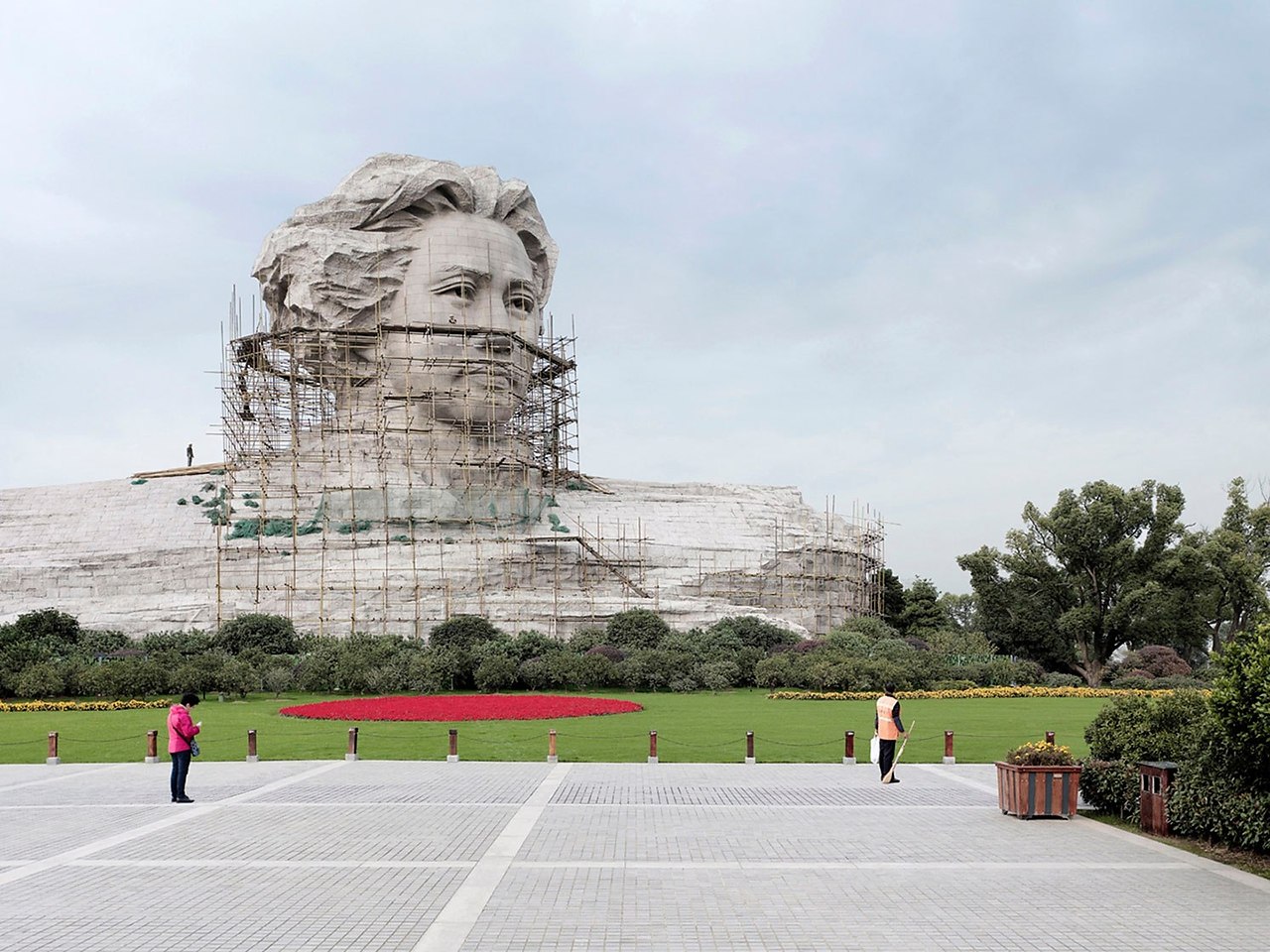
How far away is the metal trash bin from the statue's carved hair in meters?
38.8

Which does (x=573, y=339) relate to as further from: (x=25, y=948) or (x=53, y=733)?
(x=25, y=948)

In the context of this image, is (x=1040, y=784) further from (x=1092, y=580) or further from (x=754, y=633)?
(x=1092, y=580)

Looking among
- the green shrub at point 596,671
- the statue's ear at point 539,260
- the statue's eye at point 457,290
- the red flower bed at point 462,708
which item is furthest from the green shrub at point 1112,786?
the statue's ear at point 539,260

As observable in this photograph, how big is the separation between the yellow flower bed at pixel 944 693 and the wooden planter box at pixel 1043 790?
1503 centimetres

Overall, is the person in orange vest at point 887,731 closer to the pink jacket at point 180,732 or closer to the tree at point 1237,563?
the pink jacket at point 180,732

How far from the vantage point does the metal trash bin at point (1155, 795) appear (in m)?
10.3

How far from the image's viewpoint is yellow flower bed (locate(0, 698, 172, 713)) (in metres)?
24.6

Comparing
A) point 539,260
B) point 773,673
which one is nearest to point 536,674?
point 773,673

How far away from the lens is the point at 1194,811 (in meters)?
9.96

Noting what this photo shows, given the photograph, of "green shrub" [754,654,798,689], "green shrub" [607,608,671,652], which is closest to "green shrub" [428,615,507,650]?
"green shrub" [607,608,671,652]

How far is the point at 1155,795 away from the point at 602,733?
1028 cm

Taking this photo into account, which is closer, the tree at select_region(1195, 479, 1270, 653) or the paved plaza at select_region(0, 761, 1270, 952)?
the paved plaza at select_region(0, 761, 1270, 952)

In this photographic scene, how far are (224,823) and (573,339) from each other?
1552 inches

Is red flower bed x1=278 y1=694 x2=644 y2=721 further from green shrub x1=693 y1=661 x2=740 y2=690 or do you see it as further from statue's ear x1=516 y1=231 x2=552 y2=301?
statue's ear x1=516 y1=231 x2=552 y2=301
